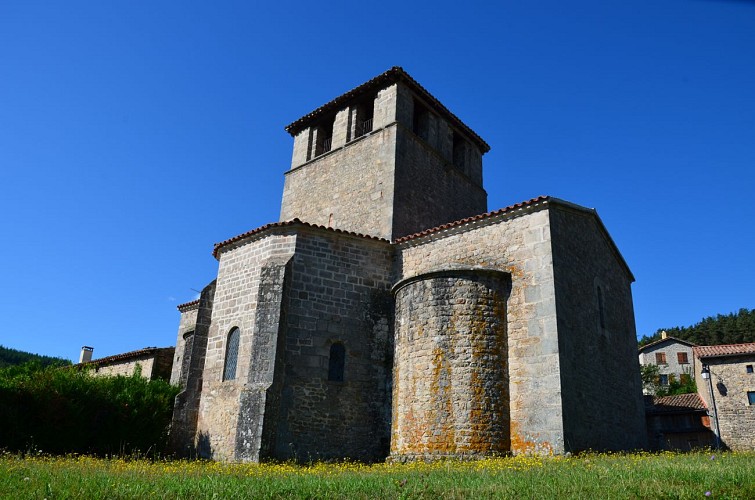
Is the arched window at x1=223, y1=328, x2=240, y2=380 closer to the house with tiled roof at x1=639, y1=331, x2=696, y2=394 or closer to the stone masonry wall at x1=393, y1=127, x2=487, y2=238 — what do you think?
the stone masonry wall at x1=393, y1=127, x2=487, y2=238

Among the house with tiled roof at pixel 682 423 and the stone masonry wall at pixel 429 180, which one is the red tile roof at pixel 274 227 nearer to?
the stone masonry wall at pixel 429 180

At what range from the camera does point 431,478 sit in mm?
7137

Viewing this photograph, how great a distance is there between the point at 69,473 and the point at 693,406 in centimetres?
2810

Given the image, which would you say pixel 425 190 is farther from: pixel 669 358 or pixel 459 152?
pixel 669 358

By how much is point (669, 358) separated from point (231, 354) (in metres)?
44.7

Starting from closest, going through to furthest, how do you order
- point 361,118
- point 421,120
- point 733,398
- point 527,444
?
point 527,444, point 361,118, point 421,120, point 733,398

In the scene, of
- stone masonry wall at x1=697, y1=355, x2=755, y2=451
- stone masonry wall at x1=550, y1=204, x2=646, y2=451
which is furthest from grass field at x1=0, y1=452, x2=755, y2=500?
stone masonry wall at x1=697, y1=355, x2=755, y2=451

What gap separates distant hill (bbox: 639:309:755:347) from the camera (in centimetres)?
5972

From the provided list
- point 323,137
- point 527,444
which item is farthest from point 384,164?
point 527,444

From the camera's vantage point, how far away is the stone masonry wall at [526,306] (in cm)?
1052

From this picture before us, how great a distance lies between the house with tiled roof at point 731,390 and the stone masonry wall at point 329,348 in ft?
67.9

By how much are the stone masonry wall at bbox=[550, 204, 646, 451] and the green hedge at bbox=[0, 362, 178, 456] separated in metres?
9.38

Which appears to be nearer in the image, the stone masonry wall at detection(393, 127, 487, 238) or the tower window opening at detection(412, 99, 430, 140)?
the stone masonry wall at detection(393, 127, 487, 238)

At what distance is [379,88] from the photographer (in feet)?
59.4
